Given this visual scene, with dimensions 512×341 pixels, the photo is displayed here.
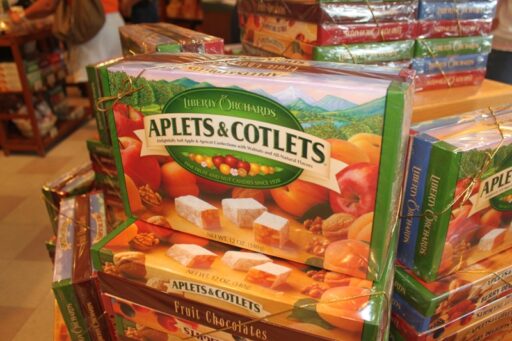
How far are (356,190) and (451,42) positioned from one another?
33.2 inches

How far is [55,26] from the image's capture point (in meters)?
2.64

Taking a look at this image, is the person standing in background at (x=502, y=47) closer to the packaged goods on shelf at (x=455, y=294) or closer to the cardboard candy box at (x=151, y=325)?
the packaged goods on shelf at (x=455, y=294)

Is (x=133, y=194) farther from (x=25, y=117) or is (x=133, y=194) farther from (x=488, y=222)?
(x=25, y=117)

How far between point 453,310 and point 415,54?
29.4 inches

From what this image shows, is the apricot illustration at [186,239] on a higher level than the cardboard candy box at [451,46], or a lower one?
lower

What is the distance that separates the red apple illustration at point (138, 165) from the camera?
2.78ft

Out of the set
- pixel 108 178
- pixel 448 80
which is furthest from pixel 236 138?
pixel 448 80

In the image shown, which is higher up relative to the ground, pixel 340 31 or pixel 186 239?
pixel 340 31

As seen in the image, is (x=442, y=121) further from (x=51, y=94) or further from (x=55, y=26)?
(x=51, y=94)

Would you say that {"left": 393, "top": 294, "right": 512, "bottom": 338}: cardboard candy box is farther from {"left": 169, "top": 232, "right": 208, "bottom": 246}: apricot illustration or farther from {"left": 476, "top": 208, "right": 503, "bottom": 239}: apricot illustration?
{"left": 169, "top": 232, "right": 208, "bottom": 246}: apricot illustration

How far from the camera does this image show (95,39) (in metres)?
2.75

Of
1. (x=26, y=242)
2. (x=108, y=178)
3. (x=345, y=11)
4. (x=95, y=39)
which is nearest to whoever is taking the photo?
(x=345, y=11)

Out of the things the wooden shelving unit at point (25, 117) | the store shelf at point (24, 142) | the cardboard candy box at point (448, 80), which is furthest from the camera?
the store shelf at point (24, 142)

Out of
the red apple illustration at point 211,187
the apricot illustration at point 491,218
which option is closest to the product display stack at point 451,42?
the apricot illustration at point 491,218
